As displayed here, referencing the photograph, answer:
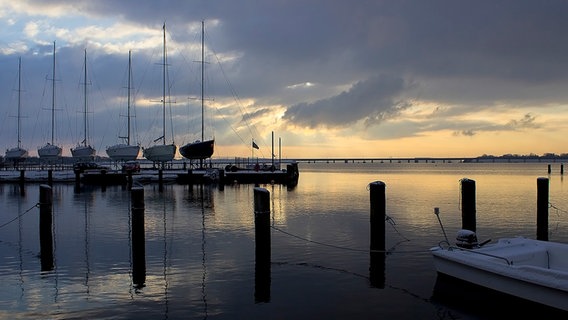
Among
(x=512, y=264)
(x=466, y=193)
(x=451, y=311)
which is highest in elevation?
(x=466, y=193)

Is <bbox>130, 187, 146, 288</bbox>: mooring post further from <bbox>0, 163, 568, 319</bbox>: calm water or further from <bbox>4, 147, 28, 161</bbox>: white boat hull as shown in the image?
<bbox>4, 147, 28, 161</bbox>: white boat hull

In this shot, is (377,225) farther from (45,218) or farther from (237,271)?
(45,218)

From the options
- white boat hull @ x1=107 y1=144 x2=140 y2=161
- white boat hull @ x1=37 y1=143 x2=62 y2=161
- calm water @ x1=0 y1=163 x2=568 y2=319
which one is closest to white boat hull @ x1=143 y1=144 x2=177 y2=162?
white boat hull @ x1=107 y1=144 x2=140 y2=161

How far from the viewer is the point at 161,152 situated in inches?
3334

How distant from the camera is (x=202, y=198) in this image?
4494 centimetres

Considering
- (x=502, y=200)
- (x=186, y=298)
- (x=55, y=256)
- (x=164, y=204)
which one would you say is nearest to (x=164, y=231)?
(x=55, y=256)

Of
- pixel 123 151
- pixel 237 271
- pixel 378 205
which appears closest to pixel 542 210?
pixel 378 205

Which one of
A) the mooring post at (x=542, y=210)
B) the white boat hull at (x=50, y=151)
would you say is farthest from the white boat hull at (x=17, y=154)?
the mooring post at (x=542, y=210)

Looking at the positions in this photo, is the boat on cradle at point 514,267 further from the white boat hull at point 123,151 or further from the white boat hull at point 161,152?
the white boat hull at point 123,151

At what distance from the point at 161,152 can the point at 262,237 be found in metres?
72.2

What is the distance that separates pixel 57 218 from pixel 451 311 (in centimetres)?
2627

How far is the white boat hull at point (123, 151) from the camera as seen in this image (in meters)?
87.8

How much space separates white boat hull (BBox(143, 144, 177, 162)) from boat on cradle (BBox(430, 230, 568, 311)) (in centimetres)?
7397

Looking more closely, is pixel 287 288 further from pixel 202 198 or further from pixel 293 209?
pixel 202 198
